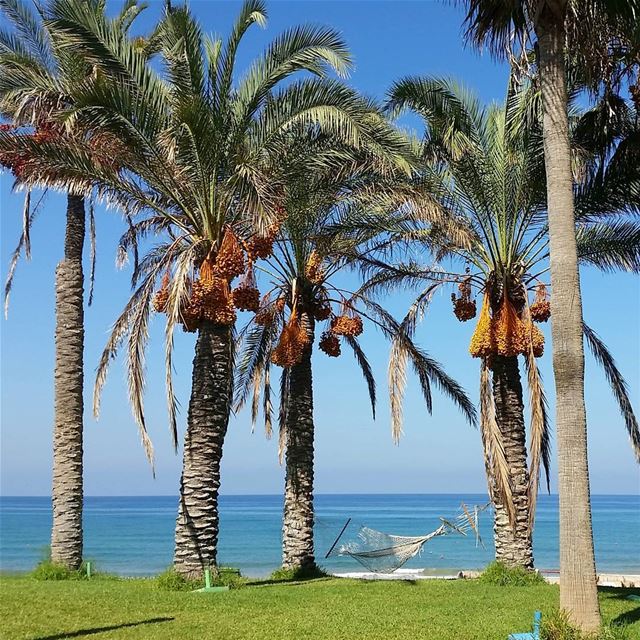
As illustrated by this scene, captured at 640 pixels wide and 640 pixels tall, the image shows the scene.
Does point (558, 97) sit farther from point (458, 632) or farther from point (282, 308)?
point (282, 308)

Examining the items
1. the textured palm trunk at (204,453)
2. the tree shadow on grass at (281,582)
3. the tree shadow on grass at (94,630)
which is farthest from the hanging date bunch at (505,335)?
the tree shadow on grass at (94,630)

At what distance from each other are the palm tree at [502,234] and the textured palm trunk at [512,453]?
0.02m

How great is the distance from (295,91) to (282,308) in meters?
4.26

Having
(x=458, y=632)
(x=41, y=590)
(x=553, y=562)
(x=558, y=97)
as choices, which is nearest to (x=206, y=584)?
(x=41, y=590)

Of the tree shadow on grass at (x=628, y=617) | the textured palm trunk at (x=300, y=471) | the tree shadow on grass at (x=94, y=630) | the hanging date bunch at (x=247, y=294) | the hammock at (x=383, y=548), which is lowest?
the tree shadow on grass at (x=628, y=617)

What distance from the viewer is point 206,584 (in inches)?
516

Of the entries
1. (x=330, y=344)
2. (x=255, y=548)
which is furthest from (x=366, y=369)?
(x=255, y=548)

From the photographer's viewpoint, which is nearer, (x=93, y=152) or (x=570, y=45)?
(x=570, y=45)

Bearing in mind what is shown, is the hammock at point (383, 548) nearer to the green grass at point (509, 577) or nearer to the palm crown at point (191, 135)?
the green grass at point (509, 577)

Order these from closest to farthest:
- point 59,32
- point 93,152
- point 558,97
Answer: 1. point 558,97
2. point 59,32
3. point 93,152

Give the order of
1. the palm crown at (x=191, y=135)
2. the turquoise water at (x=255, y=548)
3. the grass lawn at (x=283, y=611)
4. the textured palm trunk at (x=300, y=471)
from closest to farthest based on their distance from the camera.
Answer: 1. the grass lawn at (x=283, y=611)
2. the palm crown at (x=191, y=135)
3. the textured palm trunk at (x=300, y=471)
4. the turquoise water at (x=255, y=548)

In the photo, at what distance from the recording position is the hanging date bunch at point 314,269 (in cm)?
1580

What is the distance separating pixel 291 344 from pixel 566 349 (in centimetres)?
705

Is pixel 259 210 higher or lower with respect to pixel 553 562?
higher
